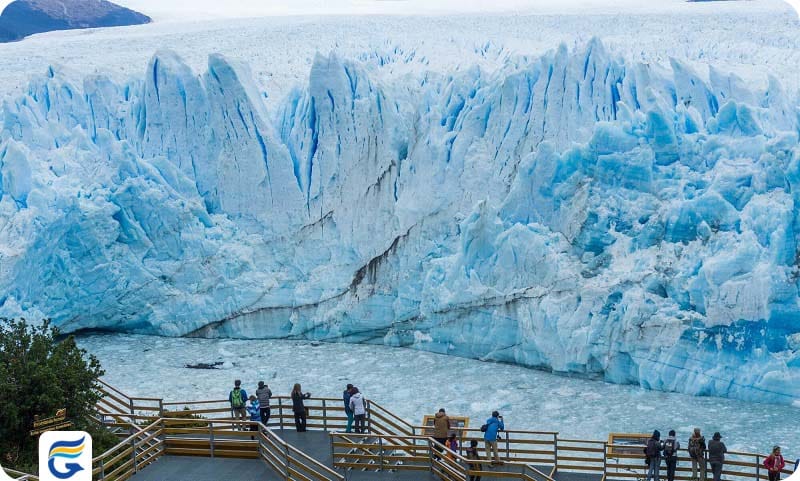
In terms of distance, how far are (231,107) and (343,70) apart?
2268mm

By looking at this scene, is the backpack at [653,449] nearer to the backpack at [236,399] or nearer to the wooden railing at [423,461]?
the wooden railing at [423,461]

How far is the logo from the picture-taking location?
7.74 m

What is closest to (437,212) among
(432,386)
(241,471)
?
(432,386)

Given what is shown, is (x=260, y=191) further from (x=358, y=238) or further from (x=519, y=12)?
(x=519, y=12)

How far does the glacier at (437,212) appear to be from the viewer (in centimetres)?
1359

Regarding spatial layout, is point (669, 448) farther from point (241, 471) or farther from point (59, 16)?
point (59, 16)

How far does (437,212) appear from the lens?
16.1 m

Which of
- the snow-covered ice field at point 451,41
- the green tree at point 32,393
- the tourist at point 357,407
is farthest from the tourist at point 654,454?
the snow-covered ice field at point 451,41

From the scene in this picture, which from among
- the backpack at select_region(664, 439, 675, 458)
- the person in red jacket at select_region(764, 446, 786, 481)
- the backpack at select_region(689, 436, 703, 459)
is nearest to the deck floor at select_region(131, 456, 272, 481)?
the backpack at select_region(664, 439, 675, 458)

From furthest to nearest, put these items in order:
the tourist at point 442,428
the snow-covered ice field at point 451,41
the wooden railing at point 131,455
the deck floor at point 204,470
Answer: the snow-covered ice field at point 451,41 → the tourist at point 442,428 → the deck floor at point 204,470 → the wooden railing at point 131,455

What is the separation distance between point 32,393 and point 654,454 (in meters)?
6.45

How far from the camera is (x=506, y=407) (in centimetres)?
1301

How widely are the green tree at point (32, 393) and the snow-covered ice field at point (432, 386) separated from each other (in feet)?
13.4

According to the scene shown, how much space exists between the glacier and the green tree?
6.45 meters
